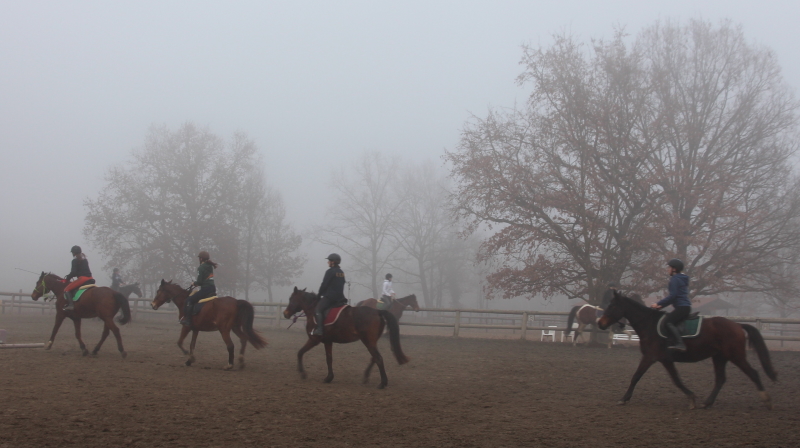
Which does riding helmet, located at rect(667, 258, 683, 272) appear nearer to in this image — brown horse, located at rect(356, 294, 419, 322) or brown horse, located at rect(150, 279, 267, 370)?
brown horse, located at rect(150, 279, 267, 370)

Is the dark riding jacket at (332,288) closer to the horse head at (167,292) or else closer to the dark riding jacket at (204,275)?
the dark riding jacket at (204,275)

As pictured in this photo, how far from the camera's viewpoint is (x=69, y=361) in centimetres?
1091

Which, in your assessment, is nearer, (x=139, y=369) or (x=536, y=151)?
(x=139, y=369)

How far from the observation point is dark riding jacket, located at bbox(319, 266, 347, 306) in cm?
997

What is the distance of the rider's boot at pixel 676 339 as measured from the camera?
27.9ft

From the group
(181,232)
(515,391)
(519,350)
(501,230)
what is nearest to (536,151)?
(501,230)

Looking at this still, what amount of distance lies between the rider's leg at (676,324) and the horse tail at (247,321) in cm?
736

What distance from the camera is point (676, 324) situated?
28.4 feet

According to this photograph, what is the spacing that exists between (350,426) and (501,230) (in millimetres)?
15518

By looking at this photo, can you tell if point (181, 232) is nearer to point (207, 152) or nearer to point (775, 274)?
point (207, 152)

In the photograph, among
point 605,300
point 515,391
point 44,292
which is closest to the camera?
point 515,391

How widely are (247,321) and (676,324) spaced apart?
25.4ft

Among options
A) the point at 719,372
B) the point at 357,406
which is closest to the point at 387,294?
the point at 357,406

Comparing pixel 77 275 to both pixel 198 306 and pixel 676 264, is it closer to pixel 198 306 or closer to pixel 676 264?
pixel 198 306
